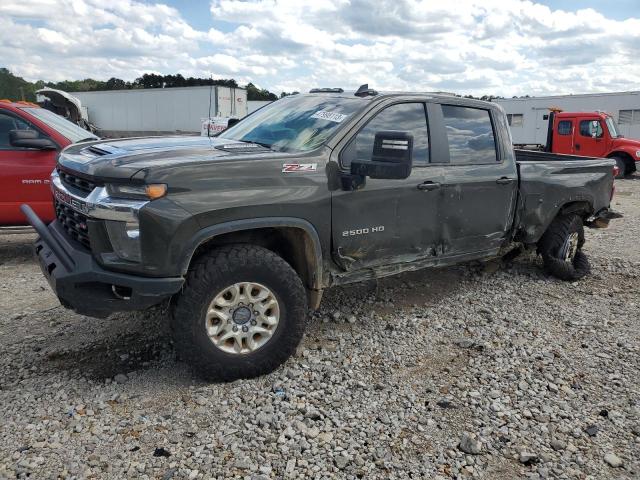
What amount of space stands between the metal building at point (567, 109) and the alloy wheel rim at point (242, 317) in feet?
72.4

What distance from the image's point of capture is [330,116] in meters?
4.00

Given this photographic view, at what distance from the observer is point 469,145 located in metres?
4.68

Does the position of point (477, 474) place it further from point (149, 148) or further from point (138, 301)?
point (149, 148)

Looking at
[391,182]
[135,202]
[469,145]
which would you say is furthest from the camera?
[469,145]

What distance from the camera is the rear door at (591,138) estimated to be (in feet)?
56.0

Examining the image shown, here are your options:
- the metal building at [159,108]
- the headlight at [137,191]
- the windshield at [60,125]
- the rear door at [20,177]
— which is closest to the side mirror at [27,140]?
the rear door at [20,177]

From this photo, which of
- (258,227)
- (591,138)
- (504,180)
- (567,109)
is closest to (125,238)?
(258,227)

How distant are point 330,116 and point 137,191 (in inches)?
62.7

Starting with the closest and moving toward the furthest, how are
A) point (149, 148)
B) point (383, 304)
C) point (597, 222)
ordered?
1. point (149, 148)
2. point (383, 304)
3. point (597, 222)

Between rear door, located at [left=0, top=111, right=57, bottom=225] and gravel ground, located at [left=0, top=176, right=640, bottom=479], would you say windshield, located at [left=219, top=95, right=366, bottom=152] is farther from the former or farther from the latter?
rear door, located at [left=0, top=111, right=57, bottom=225]

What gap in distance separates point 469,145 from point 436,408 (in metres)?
2.37

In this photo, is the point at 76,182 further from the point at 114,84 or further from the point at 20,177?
the point at 114,84

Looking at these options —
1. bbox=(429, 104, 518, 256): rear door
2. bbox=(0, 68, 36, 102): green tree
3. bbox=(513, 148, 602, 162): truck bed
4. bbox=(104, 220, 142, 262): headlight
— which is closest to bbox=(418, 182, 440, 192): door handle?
bbox=(429, 104, 518, 256): rear door

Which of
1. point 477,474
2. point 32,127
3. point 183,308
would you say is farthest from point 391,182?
point 32,127
